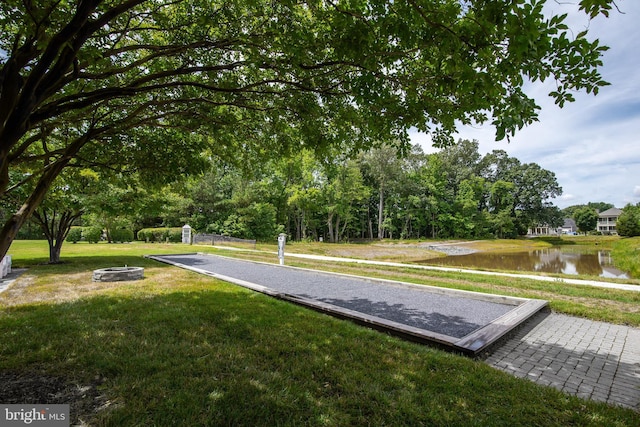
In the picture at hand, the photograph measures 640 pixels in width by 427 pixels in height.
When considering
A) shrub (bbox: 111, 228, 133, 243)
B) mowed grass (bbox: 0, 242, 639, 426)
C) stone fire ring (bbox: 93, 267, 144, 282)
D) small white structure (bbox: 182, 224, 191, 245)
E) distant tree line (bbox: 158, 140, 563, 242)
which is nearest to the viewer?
mowed grass (bbox: 0, 242, 639, 426)

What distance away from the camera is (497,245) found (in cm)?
3853

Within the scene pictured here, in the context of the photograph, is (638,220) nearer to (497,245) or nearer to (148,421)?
(497,245)

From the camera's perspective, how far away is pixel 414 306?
6547mm

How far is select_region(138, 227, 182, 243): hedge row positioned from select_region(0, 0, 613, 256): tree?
85.5 ft

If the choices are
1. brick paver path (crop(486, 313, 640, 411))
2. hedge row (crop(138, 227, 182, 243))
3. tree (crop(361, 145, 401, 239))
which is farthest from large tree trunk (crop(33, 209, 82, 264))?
tree (crop(361, 145, 401, 239))

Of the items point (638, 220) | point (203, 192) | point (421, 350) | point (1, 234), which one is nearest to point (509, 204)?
point (638, 220)

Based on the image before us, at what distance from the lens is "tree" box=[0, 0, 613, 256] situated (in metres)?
2.21

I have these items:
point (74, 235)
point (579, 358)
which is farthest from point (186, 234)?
point (579, 358)

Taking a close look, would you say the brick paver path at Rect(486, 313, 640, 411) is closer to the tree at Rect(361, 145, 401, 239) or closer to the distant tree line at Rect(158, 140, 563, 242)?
the distant tree line at Rect(158, 140, 563, 242)

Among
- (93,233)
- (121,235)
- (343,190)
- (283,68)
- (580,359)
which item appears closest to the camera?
(283,68)

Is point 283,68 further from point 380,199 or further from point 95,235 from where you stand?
point 380,199

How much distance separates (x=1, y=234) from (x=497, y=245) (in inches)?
1718

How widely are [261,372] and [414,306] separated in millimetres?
4207

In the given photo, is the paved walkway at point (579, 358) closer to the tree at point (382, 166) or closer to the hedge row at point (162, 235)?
the hedge row at point (162, 235)
